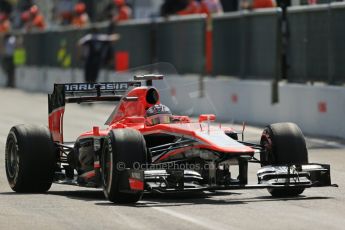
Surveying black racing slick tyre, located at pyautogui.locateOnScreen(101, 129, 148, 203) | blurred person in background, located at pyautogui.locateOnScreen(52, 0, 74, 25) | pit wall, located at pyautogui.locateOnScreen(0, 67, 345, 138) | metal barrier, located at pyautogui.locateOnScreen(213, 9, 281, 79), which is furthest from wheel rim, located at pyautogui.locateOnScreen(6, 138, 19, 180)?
blurred person in background, located at pyautogui.locateOnScreen(52, 0, 74, 25)

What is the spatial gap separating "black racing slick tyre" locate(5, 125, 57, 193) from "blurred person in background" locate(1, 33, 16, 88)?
110 feet

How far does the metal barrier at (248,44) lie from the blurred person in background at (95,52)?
7.73 m

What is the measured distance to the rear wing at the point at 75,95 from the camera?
14258 millimetres

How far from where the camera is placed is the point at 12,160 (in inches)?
534

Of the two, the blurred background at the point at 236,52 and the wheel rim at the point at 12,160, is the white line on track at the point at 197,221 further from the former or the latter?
the wheel rim at the point at 12,160

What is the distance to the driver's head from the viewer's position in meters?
12.8

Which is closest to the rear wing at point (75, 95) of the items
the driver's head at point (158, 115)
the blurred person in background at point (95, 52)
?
the driver's head at point (158, 115)

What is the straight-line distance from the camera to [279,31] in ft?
78.2

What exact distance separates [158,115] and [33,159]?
1.36m

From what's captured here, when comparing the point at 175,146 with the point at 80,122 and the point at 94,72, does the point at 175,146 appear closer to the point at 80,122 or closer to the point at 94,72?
the point at 80,122

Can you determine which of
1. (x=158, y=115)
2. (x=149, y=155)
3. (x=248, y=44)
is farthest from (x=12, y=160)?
(x=248, y=44)

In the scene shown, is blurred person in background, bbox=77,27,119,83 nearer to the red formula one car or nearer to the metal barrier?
the metal barrier

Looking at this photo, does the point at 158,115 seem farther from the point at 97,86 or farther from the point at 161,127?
the point at 97,86

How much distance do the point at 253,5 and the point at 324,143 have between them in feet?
23.1
